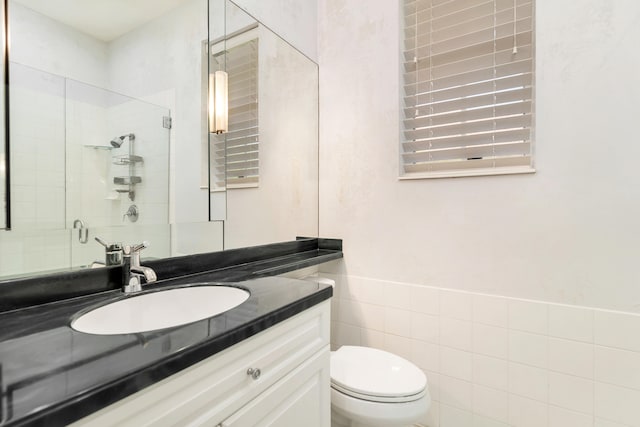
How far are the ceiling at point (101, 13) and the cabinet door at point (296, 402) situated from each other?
1184 millimetres

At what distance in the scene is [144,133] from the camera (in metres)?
1.13

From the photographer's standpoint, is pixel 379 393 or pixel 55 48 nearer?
pixel 55 48

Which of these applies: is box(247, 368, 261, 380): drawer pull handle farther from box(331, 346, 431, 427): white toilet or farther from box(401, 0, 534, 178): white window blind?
box(401, 0, 534, 178): white window blind

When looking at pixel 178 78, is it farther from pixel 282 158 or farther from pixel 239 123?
pixel 282 158

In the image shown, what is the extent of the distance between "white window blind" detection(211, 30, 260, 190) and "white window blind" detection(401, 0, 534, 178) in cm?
79

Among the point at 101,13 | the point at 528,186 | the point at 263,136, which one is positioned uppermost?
the point at 101,13

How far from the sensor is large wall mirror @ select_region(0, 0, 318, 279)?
2.80 ft

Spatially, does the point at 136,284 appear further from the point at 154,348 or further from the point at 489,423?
the point at 489,423

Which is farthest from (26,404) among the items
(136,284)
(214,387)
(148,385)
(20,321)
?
(136,284)

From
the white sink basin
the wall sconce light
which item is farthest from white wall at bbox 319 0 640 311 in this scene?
the white sink basin

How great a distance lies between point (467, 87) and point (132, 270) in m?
1.60

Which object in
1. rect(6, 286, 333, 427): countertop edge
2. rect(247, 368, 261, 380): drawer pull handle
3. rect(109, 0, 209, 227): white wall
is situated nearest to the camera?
rect(6, 286, 333, 427): countertop edge

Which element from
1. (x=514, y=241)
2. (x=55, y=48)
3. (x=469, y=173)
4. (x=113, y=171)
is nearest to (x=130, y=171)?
(x=113, y=171)

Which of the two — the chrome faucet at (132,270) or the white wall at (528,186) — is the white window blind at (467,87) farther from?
the chrome faucet at (132,270)
